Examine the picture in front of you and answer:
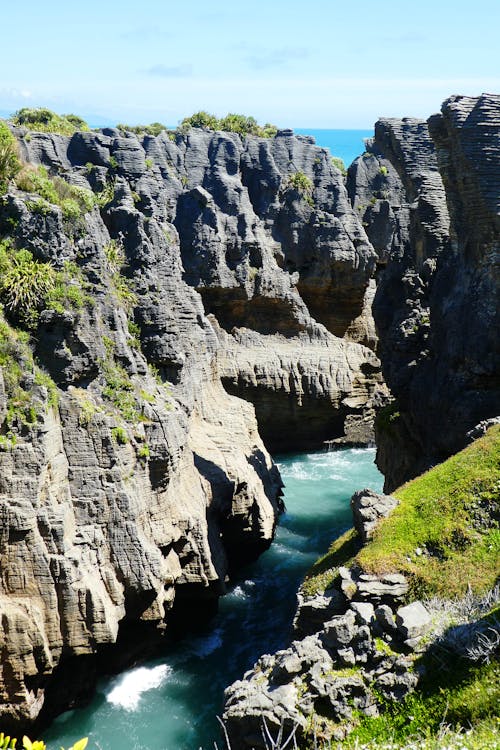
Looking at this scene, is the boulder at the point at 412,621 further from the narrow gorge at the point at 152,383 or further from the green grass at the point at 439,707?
the narrow gorge at the point at 152,383

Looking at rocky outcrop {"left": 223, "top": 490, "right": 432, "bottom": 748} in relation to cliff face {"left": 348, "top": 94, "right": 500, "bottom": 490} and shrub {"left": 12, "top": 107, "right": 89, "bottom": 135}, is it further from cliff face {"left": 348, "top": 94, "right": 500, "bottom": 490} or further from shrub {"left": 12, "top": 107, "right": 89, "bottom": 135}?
shrub {"left": 12, "top": 107, "right": 89, "bottom": 135}

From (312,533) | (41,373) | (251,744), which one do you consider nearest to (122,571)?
(41,373)

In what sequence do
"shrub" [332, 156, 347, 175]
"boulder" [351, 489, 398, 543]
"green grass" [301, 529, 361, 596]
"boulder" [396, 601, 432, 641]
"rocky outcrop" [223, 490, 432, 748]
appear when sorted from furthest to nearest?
"shrub" [332, 156, 347, 175] → "boulder" [351, 489, 398, 543] → "green grass" [301, 529, 361, 596] → "boulder" [396, 601, 432, 641] → "rocky outcrop" [223, 490, 432, 748]

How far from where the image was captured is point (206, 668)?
2595 centimetres

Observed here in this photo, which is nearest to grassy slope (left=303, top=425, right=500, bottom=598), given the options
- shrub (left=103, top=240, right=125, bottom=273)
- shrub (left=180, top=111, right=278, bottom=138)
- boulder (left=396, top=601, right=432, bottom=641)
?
boulder (left=396, top=601, right=432, bottom=641)

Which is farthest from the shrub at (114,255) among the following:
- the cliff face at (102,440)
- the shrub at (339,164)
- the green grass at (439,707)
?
the shrub at (339,164)

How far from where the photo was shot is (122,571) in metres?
22.8

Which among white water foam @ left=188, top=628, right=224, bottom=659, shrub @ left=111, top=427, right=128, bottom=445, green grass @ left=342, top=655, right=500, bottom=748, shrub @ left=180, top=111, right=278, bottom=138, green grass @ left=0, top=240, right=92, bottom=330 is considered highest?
shrub @ left=180, top=111, right=278, bottom=138

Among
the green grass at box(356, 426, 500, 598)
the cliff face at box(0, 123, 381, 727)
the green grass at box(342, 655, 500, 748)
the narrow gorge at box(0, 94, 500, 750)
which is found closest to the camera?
the green grass at box(342, 655, 500, 748)

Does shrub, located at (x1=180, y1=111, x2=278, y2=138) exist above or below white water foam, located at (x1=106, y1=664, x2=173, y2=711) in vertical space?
above

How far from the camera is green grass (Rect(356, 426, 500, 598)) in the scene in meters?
19.6

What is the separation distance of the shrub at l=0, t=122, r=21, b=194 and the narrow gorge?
29cm

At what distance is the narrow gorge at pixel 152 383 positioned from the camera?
2112 centimetres

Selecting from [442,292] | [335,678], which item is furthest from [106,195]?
[335,678]
